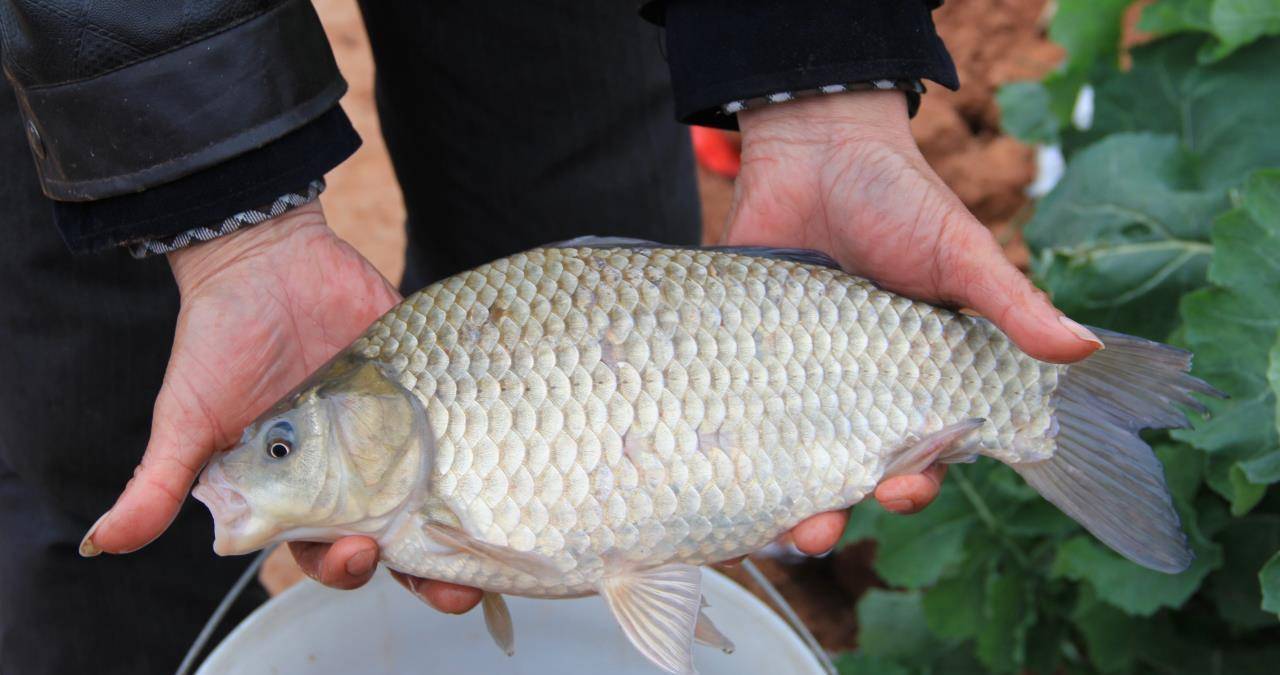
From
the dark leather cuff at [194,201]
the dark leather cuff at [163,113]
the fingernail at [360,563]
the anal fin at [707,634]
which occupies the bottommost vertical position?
the anal fin at [707,634]

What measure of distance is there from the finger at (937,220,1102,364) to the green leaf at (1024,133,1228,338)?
669mm

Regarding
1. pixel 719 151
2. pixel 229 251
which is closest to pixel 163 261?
pixel 229 251

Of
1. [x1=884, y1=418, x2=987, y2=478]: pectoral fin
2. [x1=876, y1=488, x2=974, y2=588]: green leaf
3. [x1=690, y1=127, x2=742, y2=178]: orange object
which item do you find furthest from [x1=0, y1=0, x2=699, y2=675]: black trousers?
[x1=690, y1=127, x2=742, y2=178]: orange object

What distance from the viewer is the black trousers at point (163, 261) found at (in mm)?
1909

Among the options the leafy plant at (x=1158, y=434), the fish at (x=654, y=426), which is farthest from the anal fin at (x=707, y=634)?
the leafy plant at (x=1158, y=434)

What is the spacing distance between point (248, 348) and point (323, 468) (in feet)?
0.83

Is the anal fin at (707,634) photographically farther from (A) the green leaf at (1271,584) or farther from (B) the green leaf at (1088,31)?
(B) the green leaf at (1088,31)

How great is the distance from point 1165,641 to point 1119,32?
1303mm

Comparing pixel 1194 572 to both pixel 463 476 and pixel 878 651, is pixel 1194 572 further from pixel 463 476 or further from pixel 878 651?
pixel 463 476

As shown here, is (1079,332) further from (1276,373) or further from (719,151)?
(719,151)

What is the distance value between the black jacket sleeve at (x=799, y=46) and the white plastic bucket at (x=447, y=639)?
2.39ft

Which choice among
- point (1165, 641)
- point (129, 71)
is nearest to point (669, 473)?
point (129, 71)

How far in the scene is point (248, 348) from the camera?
1673mm

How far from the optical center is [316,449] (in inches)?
59.8
